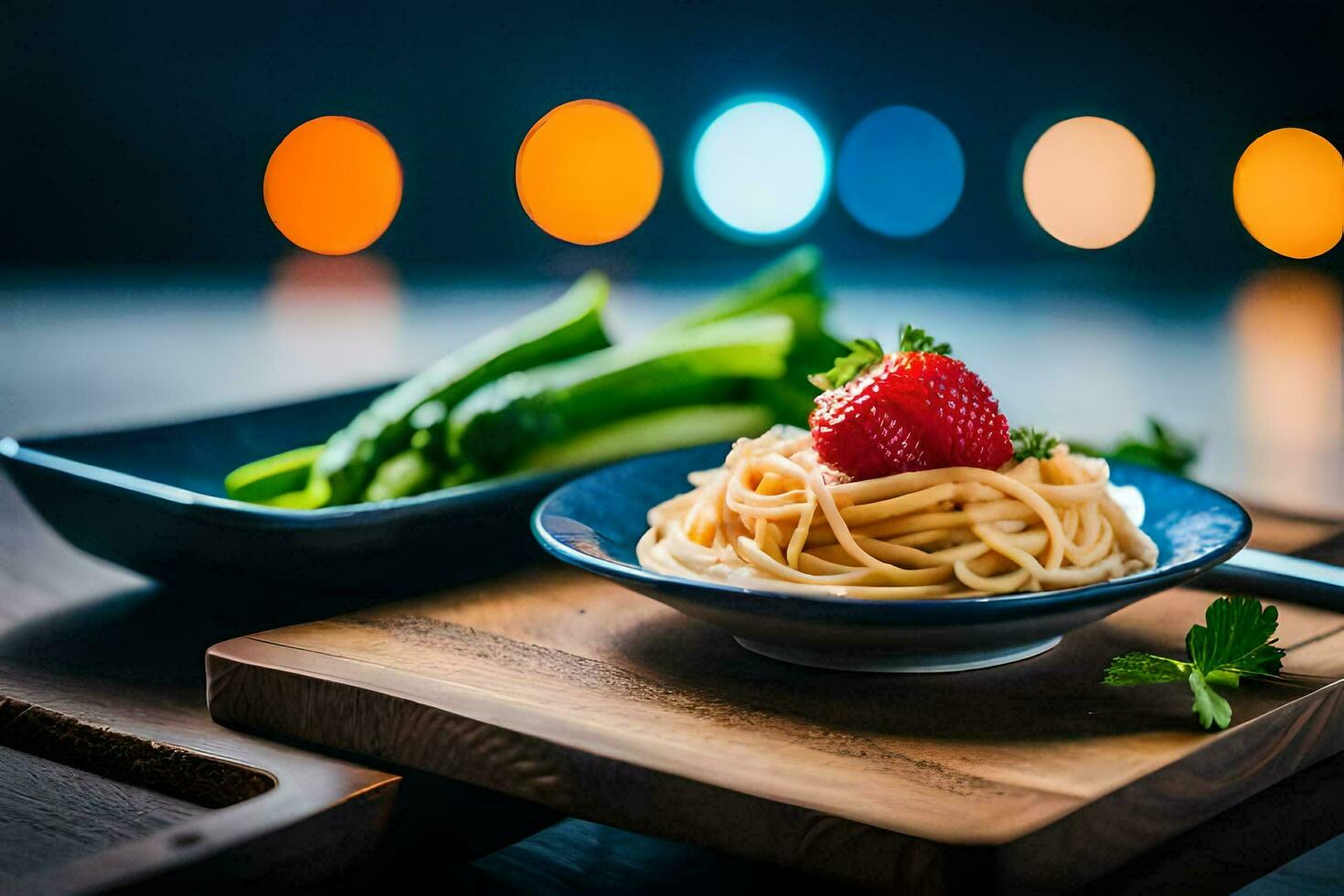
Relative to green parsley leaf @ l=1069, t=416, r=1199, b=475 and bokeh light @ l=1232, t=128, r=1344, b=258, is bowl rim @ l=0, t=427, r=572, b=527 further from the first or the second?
bokeh light @ l=1232, t=128, r=1344, b=258

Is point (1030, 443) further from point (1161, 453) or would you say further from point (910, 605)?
point (1161, 453)

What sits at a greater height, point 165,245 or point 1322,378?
point 165,245

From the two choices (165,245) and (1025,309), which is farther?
→ (165,245)

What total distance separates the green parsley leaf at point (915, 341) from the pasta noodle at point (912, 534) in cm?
11

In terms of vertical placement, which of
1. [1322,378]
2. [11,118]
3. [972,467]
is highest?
[11,118]

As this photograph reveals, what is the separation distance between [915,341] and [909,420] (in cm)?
11

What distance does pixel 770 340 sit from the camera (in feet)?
5.88

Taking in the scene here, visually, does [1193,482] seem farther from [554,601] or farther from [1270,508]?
[554,601]

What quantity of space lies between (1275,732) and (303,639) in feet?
2.31

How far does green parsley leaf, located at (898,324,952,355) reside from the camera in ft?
3.92

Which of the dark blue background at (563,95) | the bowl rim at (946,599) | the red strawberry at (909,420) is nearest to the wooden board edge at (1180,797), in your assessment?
the bowl rim at (946,599)

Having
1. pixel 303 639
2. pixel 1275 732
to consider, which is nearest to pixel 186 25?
pixel 303 639

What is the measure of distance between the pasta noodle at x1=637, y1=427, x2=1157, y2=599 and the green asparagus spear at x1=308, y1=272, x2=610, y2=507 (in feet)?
1.71

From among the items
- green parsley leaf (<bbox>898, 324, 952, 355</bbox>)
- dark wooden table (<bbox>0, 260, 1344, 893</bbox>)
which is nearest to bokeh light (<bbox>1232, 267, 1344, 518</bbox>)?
dark wooden table (<bbox>0, 260, 1344, 893</bbox>)
